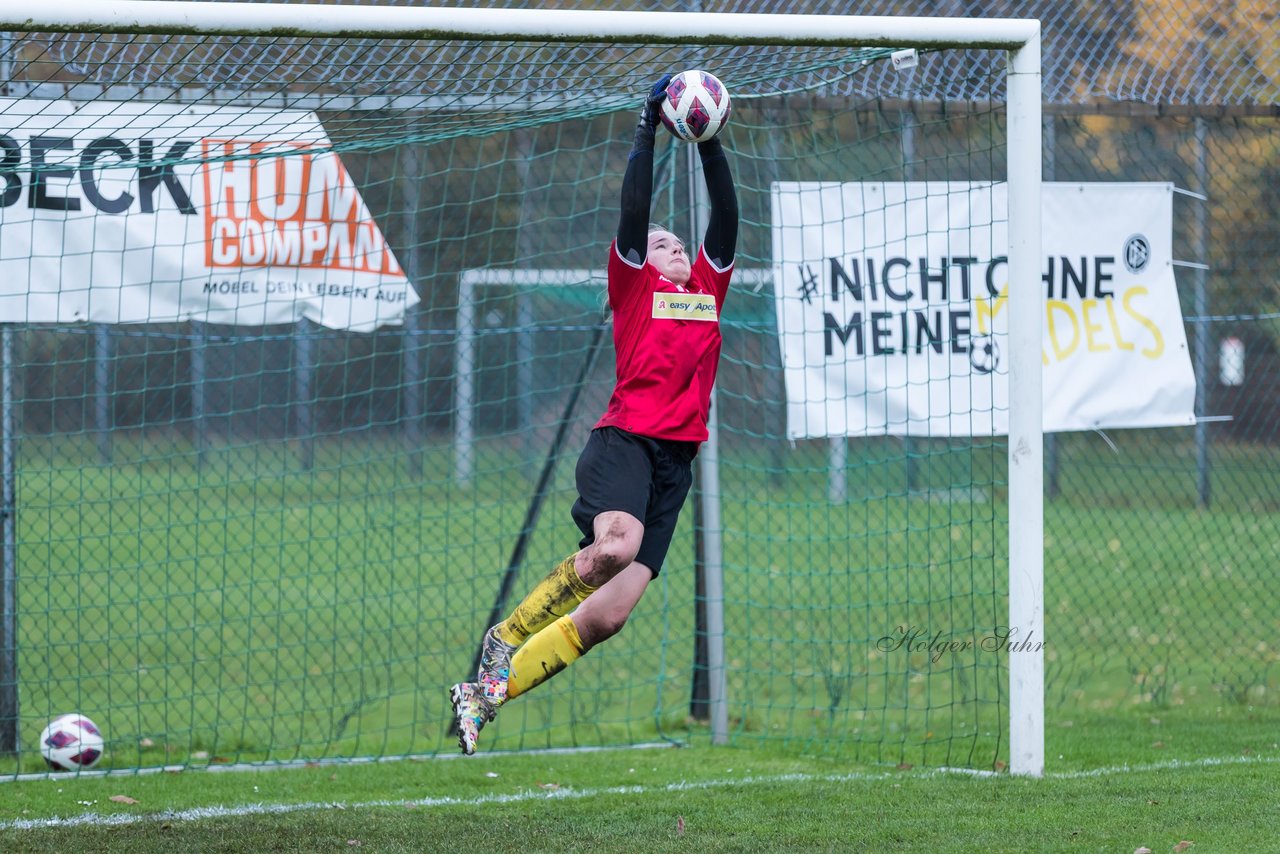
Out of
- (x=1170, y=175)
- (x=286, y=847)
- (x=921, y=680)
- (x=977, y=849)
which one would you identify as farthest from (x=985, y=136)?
(x=286, y=847)

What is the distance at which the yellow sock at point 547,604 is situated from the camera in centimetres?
480

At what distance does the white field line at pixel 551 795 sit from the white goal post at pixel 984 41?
469mm

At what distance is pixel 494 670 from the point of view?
476cm

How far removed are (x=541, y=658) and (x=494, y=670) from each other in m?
0.17

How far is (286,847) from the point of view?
15.0 feet

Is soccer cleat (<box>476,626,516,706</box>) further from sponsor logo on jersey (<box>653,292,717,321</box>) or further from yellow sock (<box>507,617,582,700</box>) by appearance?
sponsor logo on jersey (<box>653,292,717,321</box>)

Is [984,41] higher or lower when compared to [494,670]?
higher

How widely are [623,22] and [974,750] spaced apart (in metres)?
3.73

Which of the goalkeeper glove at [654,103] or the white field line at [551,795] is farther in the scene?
the white field line at [551,795]

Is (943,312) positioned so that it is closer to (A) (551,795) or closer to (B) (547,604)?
(B) (547,604)

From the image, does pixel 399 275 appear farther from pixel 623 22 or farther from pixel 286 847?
pixel 286 847

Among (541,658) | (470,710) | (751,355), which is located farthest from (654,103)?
(751,355)

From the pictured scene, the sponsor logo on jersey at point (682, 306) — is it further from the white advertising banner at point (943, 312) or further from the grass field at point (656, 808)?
the grass field at point (656, 808)

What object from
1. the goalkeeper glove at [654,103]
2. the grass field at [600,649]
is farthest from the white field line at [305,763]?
the goalkeeper glove at [654,103]
